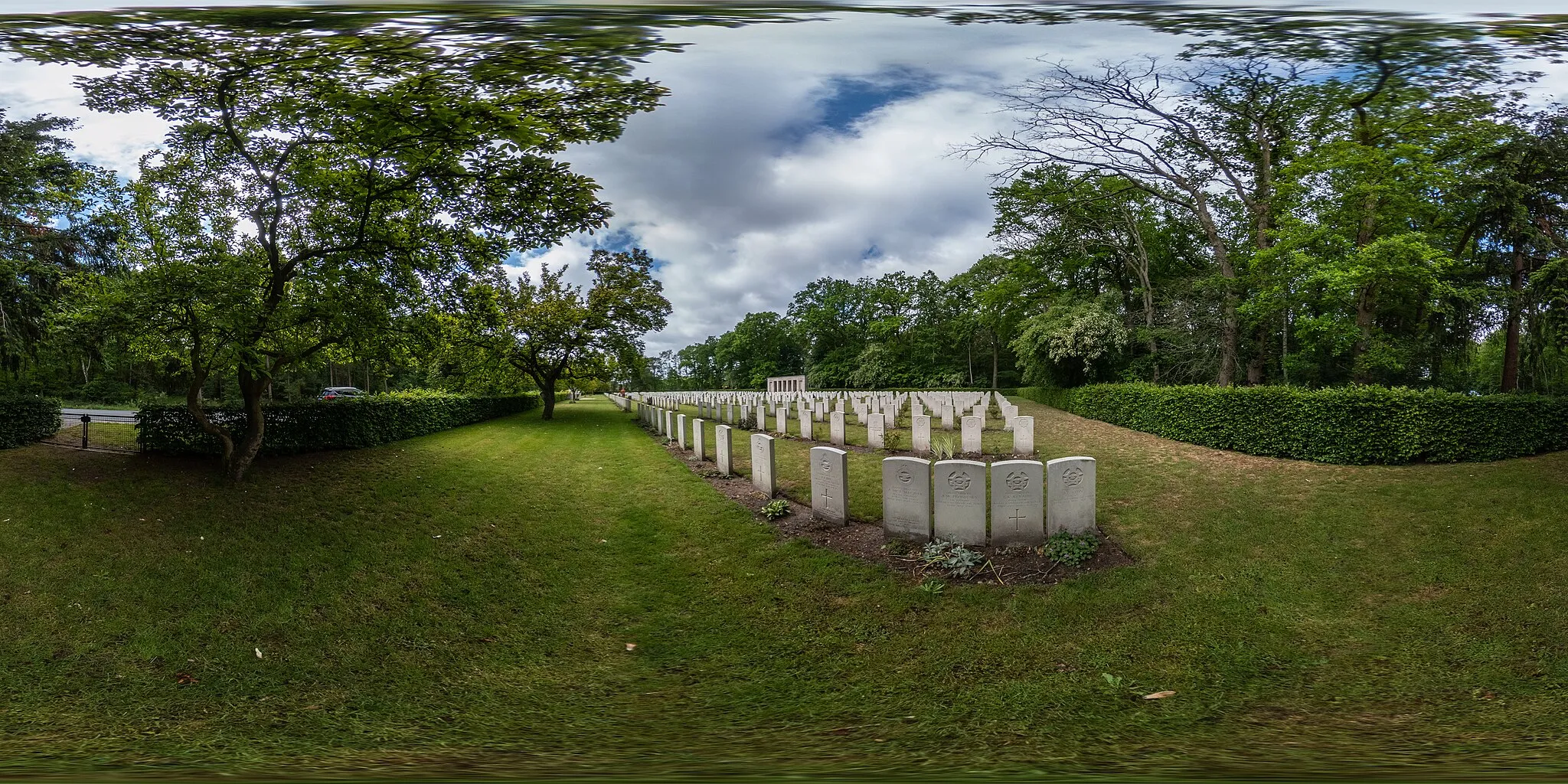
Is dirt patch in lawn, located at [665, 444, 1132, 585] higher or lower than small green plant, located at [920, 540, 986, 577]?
lower

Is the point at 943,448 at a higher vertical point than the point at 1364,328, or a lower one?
lower

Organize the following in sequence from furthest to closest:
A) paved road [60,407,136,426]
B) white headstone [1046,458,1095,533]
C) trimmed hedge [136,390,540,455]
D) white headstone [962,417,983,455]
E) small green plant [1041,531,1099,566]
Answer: white headstone [962,417,983,455] → trimmed hedge [136,390,540,455] → paved road [60,407,136,426] → white headstone [1046,458,1095,533] → small green plant [1041,531,1099,566]

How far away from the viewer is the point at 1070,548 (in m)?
3.48

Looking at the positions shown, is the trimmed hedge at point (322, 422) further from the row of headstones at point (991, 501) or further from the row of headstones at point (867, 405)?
the row of headstones at point (991, 501)

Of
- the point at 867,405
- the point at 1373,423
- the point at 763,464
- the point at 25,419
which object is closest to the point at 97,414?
the point at 25,419

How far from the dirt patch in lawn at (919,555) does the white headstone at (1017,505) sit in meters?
0.10

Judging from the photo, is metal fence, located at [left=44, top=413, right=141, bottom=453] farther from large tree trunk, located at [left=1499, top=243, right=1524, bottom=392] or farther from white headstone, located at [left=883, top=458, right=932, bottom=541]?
large tree trunk, located at [left=1499, top=243, right=1524, bottom=392]

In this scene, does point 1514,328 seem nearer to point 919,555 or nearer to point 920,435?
point 919,555

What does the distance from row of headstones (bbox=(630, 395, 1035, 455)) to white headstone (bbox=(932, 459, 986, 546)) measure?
3.29 m

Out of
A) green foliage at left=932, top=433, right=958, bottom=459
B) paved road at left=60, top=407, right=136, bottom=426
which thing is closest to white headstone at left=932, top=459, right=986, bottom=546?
green foliage at left=932, top=433, right=958, bottom=459

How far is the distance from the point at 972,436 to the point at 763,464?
10.4 ft

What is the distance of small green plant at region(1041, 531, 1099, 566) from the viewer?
341 cm

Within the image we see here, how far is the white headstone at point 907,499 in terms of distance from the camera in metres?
3.93

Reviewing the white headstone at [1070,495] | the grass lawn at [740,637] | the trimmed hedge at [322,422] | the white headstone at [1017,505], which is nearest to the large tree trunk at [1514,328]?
the grass lawn at [740,637]
